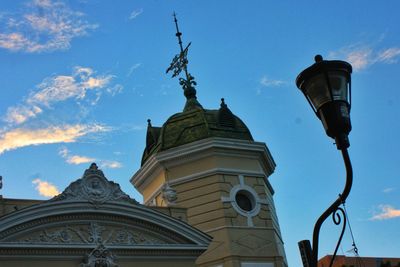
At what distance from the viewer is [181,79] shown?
23.5 m

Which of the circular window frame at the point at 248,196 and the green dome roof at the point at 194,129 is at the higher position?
the green dome roof at the point at 194,129

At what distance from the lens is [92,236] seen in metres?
14.5

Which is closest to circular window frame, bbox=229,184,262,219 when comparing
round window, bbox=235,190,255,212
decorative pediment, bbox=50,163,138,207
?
round window, bbox=235,190,255,212

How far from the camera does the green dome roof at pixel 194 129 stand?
2008cm

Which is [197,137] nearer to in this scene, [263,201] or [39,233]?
[263,201]

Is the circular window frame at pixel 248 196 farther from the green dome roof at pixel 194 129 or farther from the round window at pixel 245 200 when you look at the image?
the green dome roof at pixel 194 129

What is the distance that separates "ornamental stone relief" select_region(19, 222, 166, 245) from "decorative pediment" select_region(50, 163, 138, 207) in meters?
0.68

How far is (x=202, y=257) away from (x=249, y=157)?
388 centimetres

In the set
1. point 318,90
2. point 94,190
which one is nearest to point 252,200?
point 94,190

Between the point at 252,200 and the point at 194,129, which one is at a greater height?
the point at 194,129

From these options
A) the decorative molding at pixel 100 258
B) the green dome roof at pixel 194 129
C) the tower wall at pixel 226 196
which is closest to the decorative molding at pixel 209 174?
the tower wall at pixel 226 196

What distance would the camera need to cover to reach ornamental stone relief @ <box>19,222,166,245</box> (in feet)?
45.7

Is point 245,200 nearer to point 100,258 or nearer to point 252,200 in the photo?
point 252,200

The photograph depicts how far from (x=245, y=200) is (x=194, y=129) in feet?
10.2
